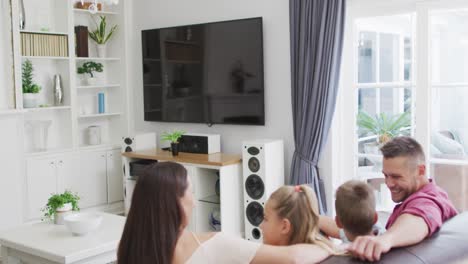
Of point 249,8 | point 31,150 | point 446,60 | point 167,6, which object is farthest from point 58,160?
point 446,60

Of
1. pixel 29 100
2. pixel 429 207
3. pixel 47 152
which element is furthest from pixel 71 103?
pixel 429 207

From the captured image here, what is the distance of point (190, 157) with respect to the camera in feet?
16.9

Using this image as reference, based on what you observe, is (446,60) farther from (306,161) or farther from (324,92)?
(306,161)

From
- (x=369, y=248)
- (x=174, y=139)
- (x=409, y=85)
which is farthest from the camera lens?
(x=174, y=139)

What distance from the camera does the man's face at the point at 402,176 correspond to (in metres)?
2.11

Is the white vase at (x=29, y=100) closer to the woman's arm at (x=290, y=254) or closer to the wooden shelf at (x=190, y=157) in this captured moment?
the wooden shelf at (x=190, y=157)

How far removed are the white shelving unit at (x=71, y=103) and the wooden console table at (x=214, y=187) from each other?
2.82 feet

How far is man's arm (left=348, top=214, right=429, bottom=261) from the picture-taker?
1547 mm

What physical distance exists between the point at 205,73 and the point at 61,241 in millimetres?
2528

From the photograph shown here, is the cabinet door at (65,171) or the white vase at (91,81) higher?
the white vase at (91,81)

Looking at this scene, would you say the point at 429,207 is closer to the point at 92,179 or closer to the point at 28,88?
the point at 28,88

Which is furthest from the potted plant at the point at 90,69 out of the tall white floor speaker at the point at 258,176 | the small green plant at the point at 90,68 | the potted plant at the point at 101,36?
the tall white floor speaker at the point at 258,176

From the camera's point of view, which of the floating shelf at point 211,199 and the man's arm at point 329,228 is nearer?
the man's arm at point 329,228

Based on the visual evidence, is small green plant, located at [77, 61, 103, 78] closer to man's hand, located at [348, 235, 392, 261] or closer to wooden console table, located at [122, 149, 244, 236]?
wooden console table, located at [122, 149, 244, 236]
